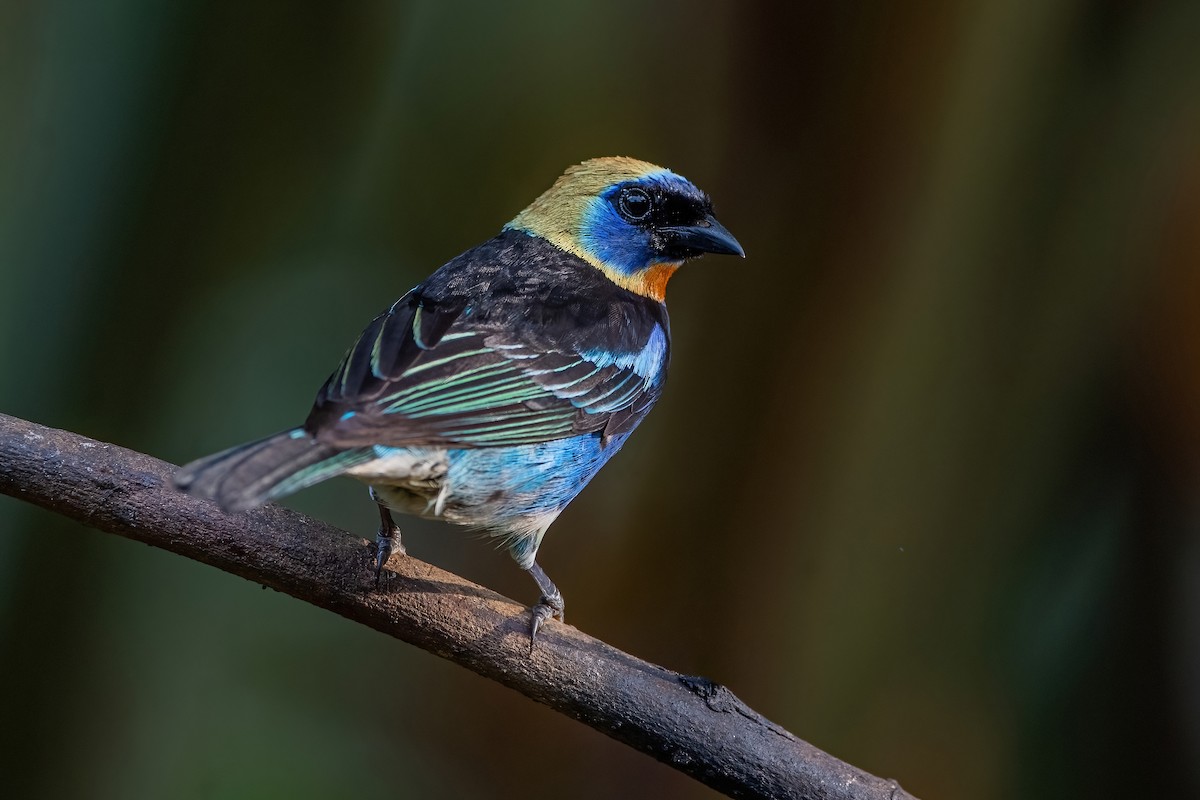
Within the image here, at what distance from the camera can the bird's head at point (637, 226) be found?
388cm

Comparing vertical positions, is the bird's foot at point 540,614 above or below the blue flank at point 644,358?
below

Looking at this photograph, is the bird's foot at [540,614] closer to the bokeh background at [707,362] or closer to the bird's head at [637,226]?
the bird's head at [637,226]

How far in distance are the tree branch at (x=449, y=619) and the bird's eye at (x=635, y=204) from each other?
5.36 feet

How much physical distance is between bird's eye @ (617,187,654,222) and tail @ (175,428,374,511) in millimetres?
1658

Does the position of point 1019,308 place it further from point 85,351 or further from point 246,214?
point 85,351

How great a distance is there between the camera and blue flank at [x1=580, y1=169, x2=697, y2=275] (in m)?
3.90

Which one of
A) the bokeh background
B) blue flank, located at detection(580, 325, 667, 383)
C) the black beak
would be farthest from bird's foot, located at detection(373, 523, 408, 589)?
the bokeh background

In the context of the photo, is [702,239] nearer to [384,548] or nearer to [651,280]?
[651,280]

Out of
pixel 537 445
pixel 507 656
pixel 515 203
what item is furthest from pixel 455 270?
pixel 515 203

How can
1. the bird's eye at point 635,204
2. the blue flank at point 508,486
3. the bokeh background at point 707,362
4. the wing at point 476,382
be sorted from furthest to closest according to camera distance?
the bokeh background at point 707,362 < the bird's eye at point 635,204 < the blue flank at point 508,486 < the wing at point 476,382

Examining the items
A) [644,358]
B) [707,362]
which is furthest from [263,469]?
[707,362]

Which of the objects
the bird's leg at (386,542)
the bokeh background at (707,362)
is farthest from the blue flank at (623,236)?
the bird's leg at (386,542)

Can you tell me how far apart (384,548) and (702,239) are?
5.35ft

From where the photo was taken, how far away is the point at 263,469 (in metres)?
2.31
